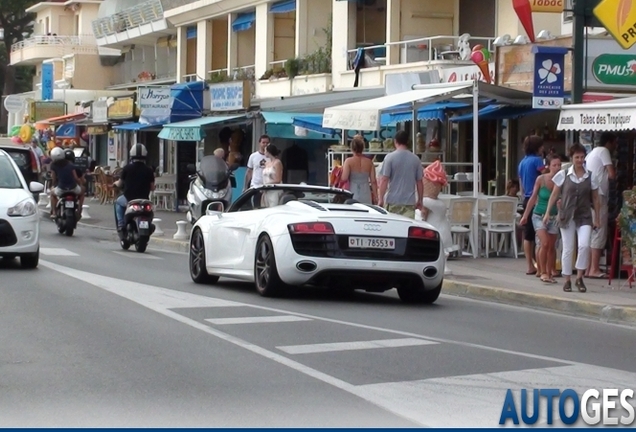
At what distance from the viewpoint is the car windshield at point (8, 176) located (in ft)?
57.2

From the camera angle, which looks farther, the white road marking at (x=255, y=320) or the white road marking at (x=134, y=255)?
the white road marking at (x=134, y=255)

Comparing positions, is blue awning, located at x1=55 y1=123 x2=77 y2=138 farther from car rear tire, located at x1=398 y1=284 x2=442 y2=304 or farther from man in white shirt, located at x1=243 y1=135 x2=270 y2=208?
car rear tire, located at x1=398 y1=284 x2=442 y2=304

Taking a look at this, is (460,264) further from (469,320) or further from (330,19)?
(330,19)

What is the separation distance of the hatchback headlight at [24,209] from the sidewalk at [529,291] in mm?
5681

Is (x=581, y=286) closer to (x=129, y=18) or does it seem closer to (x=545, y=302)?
(x=545, y=302)

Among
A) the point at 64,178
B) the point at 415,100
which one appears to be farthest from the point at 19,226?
the point at 64,178

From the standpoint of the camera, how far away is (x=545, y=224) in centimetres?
1551

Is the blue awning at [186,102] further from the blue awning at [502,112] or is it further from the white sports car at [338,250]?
the white sports car at [338,250]

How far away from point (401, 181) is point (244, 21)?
21.0m

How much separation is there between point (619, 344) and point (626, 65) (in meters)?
10.3

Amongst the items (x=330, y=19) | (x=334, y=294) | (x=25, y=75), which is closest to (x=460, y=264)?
(x=334, y=294)

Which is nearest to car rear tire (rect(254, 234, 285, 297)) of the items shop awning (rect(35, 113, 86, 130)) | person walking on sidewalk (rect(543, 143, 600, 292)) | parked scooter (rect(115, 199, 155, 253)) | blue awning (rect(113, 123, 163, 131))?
person walking on sidewalk (rect(543, 143, 600, 292))

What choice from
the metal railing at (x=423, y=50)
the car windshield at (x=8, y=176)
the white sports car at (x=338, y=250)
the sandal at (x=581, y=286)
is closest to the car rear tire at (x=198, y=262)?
the white sports car at (x=338, y=250)

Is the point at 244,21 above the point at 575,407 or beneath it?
above
